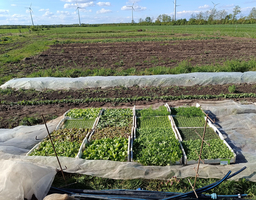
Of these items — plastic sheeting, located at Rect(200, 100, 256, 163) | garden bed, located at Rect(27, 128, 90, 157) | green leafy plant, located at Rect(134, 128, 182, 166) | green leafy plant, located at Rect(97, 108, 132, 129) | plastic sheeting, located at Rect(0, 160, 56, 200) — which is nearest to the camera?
plastic sheeting, located at Rect(0, 160, 56, 200)

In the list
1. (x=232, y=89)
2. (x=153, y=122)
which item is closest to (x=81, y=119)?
(x=153, y=122)

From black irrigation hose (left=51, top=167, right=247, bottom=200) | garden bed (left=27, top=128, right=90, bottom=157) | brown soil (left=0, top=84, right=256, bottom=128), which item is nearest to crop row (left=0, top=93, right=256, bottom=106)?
brown soil (left=0, top=84, right=256, bottom=128)

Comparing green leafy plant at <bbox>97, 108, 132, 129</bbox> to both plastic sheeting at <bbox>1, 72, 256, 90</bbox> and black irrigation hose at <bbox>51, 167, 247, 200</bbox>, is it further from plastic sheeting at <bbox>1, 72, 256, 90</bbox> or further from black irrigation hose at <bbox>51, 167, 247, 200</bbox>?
plastic sheeting at <bbox>1, 72, 256, 90</bbox>

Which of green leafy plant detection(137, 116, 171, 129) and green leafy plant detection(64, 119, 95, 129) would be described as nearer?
green leafy plant detection(137, 116, 171, 129)

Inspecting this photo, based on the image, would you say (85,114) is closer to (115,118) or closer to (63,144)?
(115,118)

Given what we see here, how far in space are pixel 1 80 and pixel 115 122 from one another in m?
9.15

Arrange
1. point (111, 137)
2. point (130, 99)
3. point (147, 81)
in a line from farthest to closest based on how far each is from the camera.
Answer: point (147, 81), point (130, 99), point (111, 137)

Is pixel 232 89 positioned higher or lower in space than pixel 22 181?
lower

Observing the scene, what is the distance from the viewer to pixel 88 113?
265 inches

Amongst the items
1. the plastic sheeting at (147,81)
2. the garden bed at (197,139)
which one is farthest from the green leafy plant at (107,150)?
the plastic sheeting at (147,81)

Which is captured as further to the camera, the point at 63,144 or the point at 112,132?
the point at 112,132

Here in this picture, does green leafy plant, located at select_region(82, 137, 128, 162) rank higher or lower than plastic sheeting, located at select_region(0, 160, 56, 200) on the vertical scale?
lower

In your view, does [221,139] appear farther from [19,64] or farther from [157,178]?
[19,64]

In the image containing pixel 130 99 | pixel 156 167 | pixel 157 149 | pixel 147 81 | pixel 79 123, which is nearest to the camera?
pixel 156 167
